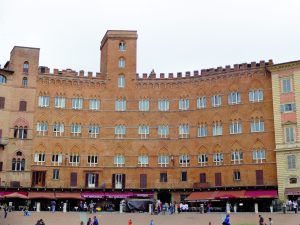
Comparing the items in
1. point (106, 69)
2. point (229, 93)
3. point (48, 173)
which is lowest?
point (48, 173)

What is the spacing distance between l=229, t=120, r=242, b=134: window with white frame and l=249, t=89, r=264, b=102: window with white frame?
150 inches

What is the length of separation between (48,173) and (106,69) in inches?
739

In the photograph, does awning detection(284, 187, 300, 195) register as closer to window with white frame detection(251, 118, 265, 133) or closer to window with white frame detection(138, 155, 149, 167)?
window with white frame detection(251, 118, 265, 133)

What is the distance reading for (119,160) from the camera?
71.5 meters

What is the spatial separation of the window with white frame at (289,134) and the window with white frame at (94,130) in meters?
27.9

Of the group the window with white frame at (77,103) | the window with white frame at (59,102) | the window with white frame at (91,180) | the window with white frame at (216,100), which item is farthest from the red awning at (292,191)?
the window with white frame at (59,102)

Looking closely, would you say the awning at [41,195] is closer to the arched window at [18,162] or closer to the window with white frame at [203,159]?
the arched window at [18,162]

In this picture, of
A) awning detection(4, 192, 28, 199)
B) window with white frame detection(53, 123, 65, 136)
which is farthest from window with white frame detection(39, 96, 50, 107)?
awning detection(4, 192, 28, 199)

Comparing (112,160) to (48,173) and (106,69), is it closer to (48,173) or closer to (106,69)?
(48,173)

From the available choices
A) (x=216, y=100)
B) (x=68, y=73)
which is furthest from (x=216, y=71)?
(x=68, y=73)

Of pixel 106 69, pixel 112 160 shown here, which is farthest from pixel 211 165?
pixel 106 69

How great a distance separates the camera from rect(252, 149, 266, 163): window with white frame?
65688 mm

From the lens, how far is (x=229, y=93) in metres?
69.8

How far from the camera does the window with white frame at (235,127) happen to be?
68200 mm
